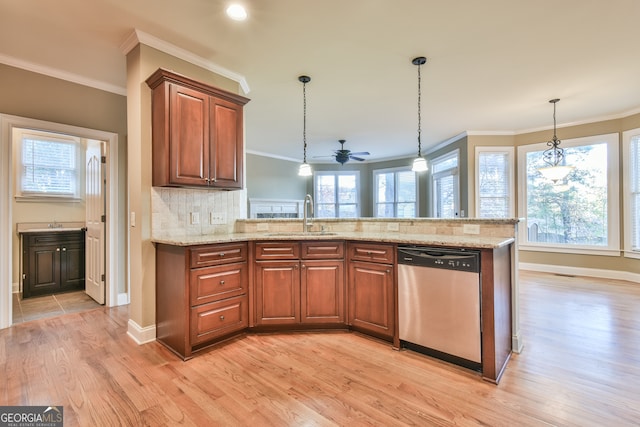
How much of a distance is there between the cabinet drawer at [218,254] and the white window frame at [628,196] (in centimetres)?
604

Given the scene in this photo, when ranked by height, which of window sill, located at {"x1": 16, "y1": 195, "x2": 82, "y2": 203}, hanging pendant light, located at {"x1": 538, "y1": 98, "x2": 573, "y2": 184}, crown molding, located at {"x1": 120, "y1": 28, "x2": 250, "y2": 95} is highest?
crown molding, located at {"x1": 120, "y1": 28, "x2": 250, "y2": 95}

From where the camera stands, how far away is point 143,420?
1594 millimetres

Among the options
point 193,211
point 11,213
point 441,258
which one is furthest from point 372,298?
point 11,213

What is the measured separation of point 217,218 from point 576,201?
610cm

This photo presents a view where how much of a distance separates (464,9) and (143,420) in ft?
11.7

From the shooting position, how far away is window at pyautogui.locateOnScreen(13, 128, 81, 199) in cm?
430

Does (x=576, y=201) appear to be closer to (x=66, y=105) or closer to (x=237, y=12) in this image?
(x=237, y=12)

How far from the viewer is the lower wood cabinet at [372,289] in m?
2.44

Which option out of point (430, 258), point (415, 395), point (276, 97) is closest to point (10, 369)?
point (415, 395)

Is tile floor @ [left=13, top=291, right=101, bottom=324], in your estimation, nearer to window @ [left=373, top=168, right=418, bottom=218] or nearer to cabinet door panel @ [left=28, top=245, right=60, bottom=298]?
cabinet door panel @ [left=28, top=245, right=60, bottom=298]

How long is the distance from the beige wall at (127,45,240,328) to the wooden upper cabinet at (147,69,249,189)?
0.08 metres

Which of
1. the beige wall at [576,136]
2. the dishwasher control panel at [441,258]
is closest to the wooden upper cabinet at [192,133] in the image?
the dishwasher control panel at [441,258]

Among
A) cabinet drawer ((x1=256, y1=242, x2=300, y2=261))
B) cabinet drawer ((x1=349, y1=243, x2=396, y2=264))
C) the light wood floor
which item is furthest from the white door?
cabinet drawer ((x1=349, y1=243, x2=396, y2=264))

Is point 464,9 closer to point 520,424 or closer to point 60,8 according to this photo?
point 520,424
